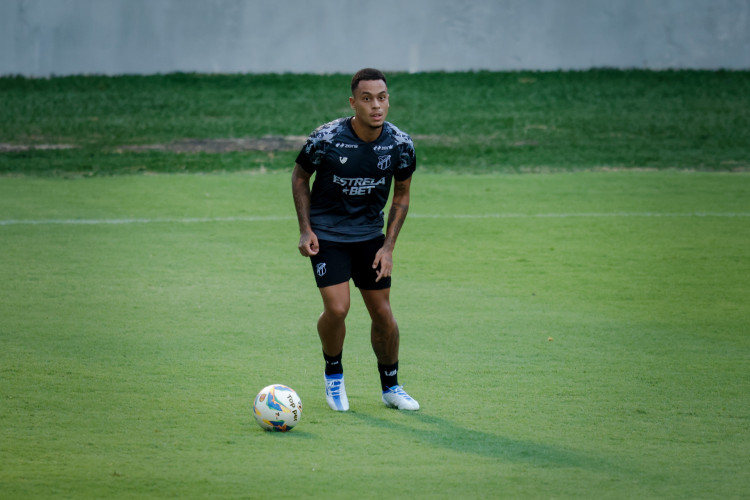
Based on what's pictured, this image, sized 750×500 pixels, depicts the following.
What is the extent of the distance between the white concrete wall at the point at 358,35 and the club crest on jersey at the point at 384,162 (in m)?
18.4

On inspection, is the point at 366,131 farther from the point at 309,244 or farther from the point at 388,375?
the point at 388,375

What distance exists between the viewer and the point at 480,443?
5945 mm

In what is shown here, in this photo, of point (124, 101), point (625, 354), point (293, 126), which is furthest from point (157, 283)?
point (124, 101)

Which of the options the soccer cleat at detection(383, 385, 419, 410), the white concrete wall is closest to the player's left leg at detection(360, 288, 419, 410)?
the soccer cleat at detection(383, 385, 419, 410)

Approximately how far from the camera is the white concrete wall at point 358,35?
24203 mm

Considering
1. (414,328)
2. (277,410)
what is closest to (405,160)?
(277,410)

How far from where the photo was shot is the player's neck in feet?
21.0

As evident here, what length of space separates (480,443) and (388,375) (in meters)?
0.97

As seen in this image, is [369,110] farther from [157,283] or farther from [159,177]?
[159,177]

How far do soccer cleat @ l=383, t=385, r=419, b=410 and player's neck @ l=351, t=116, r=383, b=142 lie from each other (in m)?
1.61

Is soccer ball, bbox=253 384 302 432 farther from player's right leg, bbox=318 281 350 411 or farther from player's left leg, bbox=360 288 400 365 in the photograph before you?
player's left leg, bbox=360 288 400 365

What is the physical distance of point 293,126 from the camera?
22.2m

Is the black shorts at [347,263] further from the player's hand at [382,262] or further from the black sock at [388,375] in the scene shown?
the black sock at [388,375]

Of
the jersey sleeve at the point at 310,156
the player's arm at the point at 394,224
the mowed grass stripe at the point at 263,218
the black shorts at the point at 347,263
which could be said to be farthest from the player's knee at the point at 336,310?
the mowed grass stripe at the point at 263,218
